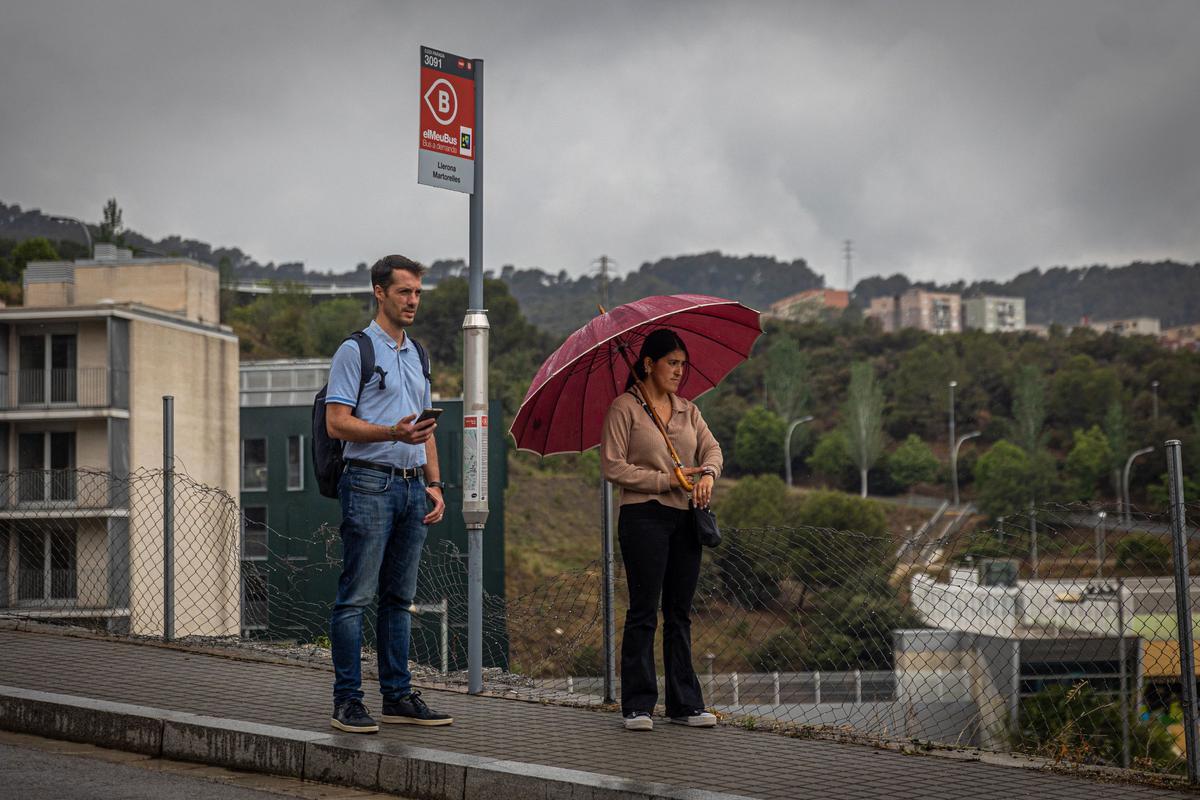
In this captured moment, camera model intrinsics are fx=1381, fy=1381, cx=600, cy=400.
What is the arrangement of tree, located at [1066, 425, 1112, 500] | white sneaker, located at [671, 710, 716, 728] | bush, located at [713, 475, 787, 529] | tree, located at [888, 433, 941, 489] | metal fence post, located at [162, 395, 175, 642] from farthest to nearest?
tree, located at [888, 433, 941, 489], tree, located at [1066, 425, 1112, 500], bush, located at [713, 475, 787, 529], metal fence post, located at [162, 395, 175, 642], white sneaker, located at [671, 710, 716, 728]

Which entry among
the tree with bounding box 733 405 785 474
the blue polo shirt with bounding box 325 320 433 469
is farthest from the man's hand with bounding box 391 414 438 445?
the tree with bounding box 733 405 785 474

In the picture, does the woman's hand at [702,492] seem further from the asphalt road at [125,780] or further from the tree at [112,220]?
the tree at [112,220]

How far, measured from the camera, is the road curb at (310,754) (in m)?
5.45

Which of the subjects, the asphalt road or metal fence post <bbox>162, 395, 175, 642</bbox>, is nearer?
the asphalt road

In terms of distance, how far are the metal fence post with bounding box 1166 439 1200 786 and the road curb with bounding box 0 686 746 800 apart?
80.6 inches

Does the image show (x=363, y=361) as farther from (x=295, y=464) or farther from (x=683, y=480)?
(x=295, y=464)

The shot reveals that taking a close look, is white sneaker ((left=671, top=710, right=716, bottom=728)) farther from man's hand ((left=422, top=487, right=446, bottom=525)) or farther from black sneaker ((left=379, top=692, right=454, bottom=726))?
man's hand ((left=422, top=487, right=446, bottom=525))

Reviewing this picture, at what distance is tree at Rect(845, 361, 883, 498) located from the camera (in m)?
99.1

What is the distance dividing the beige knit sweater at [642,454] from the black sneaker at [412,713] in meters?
1.39

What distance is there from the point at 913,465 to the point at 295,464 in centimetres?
5867

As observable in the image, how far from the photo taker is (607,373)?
25.4 ft

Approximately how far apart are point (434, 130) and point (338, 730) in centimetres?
332

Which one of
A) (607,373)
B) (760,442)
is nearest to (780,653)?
(607,373)

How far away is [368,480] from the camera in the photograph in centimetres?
637
